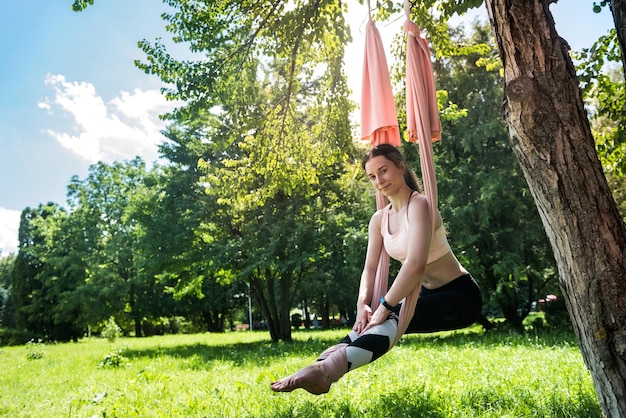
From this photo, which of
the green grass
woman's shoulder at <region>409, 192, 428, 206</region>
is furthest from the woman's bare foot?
the green grass

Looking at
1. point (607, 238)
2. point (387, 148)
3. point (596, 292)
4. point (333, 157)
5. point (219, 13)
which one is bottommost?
point (596, 292)

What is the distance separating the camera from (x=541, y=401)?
425 centimetres

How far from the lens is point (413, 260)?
8.04 feet

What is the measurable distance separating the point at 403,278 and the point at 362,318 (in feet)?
1.22

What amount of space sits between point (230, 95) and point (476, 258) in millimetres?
8994

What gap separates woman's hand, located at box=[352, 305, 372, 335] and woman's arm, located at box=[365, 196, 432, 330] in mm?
81

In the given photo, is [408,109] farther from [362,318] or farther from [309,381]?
[309,381]

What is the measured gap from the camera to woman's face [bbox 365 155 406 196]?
108 inches

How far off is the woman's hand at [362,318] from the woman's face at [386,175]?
0.64 meters

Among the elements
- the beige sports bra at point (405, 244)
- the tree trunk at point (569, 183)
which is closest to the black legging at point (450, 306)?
the beige sports bra at point (405, 244)

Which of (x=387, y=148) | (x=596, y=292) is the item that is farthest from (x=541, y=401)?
(x=387, y=148)

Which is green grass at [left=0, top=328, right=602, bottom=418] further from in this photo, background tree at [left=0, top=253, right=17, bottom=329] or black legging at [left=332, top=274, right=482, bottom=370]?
background tree at [left=0, top=253, right=17, bottom=329]

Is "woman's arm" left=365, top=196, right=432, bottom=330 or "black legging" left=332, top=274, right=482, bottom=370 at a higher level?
"woman's arm" left=365, top=196, right=432, bottom=330

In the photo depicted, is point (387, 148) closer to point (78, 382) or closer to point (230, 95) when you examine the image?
point (230, 95)
